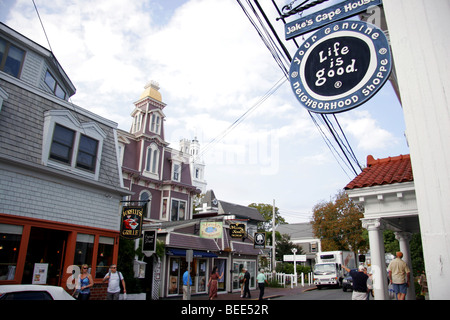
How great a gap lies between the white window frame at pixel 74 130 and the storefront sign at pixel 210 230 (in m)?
8.86

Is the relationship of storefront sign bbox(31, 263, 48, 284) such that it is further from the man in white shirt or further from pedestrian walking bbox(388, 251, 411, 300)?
pedestrian walking bbox(388, 251, 411, 300)

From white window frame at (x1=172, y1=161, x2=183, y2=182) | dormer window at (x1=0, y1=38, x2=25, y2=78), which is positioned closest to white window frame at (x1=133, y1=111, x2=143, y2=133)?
white window frame at (x1=172, y1=161, x2=183, y2=182)

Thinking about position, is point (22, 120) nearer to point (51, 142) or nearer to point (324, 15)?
point (51, 142)

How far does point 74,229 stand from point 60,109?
4.80 metres

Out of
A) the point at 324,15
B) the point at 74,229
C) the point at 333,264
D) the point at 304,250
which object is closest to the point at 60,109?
the point at 74,229

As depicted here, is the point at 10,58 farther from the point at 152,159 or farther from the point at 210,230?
the point at 152,159

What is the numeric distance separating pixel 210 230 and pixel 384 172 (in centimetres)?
1260

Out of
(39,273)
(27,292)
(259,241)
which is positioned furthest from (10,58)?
(259,241)

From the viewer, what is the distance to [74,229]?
11836 mm

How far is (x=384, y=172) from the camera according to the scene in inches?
375

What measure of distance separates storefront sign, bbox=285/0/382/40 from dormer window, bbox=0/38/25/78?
1437 centimetres

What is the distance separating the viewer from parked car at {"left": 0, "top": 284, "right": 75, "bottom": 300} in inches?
214

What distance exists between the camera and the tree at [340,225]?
38188 mm
